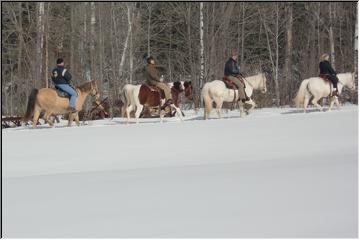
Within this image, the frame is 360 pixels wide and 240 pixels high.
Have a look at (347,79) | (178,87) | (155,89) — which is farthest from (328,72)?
(155,89)

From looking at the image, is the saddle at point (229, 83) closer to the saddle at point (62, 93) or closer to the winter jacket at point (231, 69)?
the winter jacket at point (231, 69)

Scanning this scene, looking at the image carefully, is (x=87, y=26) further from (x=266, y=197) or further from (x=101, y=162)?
(x=266, y=197)

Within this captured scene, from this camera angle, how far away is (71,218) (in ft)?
21.4

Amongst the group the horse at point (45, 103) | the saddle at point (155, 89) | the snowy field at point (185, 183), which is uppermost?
the saddle at point (155, 89)

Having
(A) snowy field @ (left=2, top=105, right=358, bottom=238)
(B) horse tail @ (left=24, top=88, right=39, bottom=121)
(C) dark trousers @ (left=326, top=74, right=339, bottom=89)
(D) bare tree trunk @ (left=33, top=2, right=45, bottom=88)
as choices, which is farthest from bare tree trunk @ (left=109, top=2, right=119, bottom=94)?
(A) snowy field @ (left=2, top=105, right=358, bottom=238)

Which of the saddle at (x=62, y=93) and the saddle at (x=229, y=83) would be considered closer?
the saddle at (x=62, y=93)

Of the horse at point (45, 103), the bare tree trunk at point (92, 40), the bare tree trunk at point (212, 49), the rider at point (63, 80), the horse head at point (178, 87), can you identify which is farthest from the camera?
the bare tree trunk at point (212, 49)

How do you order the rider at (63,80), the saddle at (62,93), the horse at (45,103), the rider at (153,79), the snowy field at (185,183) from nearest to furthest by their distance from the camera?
the snowy field at (185,183)
the rider at (63,80)
the horse at (45,103)
the saddle at (62,93)
the rider at (153,79)

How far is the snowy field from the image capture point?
6117 millimetres

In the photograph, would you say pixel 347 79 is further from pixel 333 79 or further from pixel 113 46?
pixel 113 46

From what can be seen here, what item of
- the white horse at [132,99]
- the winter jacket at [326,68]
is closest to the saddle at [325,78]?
the winter jacket at [326,68]

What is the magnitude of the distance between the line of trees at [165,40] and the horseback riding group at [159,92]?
20.2ft

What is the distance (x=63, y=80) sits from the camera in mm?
17719

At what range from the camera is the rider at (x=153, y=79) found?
59.3ft
